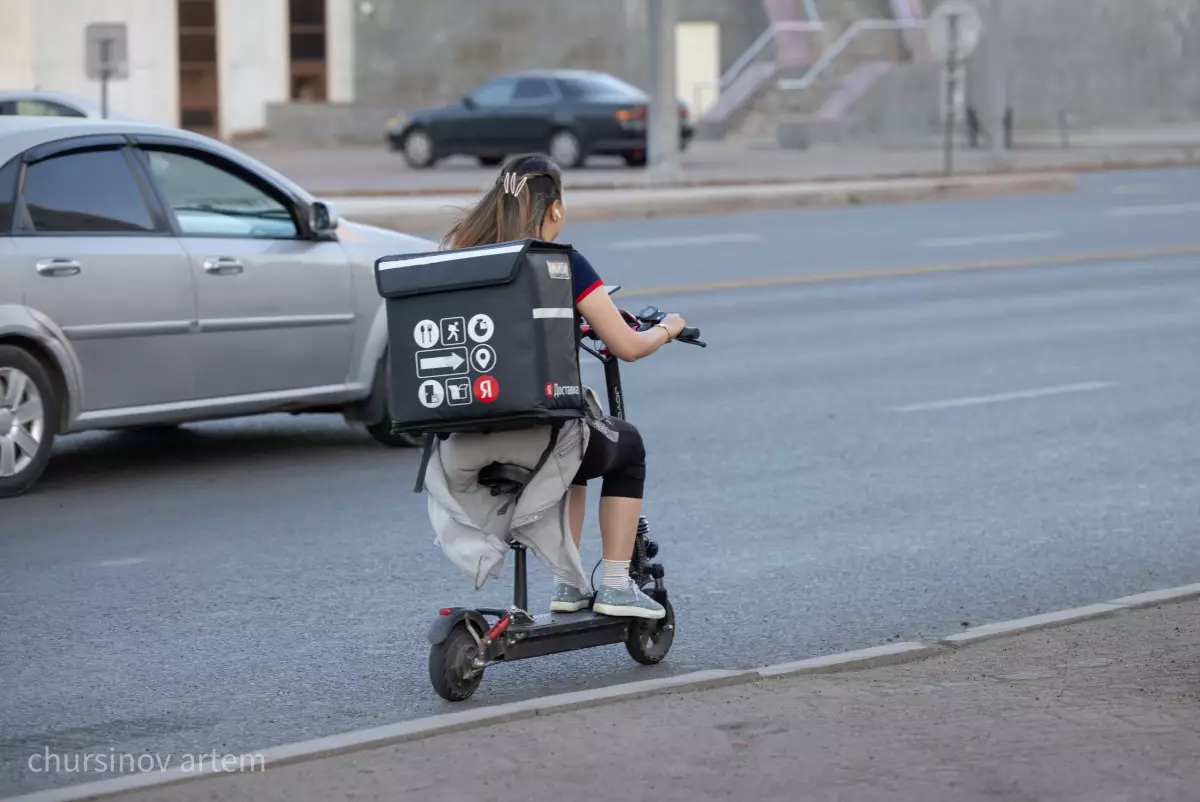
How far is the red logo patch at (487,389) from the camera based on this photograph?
5855 millimetres

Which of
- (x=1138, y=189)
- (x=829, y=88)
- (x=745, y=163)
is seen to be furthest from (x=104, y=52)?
(x=829, y=88)

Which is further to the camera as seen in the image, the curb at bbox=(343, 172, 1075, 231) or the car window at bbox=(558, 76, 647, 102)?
the car window at bbox=(558, 76, 647, 102)

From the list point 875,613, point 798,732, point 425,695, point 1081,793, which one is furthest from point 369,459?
point 1081,793

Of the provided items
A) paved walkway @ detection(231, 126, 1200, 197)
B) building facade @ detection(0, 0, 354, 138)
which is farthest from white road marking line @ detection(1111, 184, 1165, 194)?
building facade @ detection(0, 0, 354, 138)

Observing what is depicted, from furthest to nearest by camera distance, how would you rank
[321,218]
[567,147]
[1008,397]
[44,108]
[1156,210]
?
[567,147] → [1156,210] → [44,108] → [1008,397] → [321,218]

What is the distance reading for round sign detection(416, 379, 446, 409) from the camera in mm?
5930

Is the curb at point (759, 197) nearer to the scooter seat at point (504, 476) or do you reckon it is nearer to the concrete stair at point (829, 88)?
the concrete stair at point (829, 88)

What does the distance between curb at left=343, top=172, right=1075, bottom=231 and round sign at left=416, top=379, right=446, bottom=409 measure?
62.9 feet

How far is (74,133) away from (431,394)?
475cm

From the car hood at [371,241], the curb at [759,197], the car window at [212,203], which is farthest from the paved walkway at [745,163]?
the car window at [212,203]

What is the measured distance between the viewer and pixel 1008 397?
12898mm

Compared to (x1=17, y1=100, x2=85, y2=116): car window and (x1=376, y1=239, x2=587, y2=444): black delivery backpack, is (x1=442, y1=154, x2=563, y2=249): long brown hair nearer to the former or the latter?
(x1=376, y1=239, x2=587, y2=444): black delivery backpack

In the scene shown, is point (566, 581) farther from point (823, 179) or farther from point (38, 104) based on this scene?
point (823, 179)

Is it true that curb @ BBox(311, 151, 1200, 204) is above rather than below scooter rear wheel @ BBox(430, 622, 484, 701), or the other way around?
below
